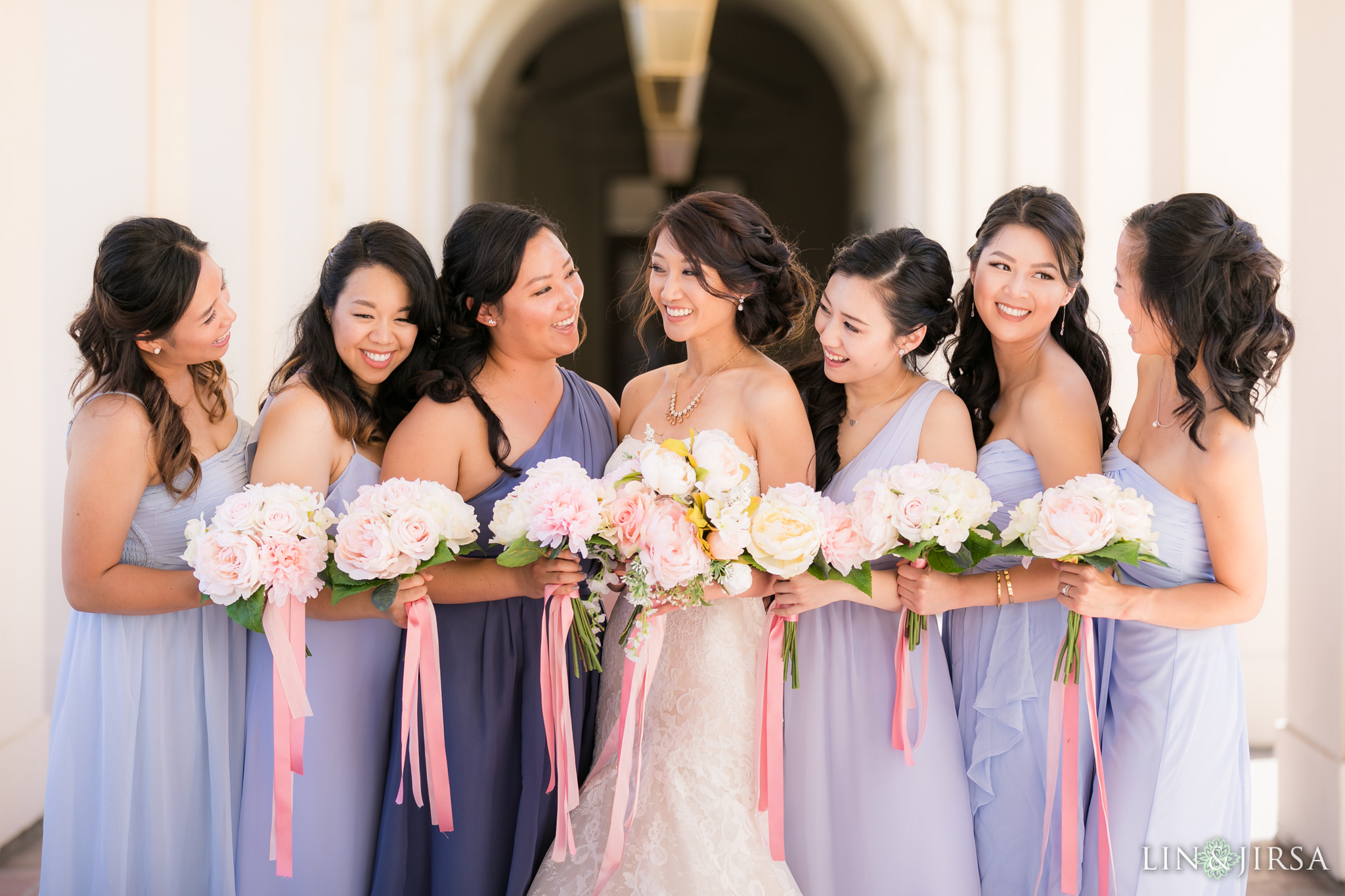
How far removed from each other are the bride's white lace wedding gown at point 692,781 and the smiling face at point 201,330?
58.8 inches

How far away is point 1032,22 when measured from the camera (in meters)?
7.55

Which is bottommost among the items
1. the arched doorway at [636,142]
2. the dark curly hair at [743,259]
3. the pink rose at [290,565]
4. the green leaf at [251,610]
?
the green leaf at [251,610]

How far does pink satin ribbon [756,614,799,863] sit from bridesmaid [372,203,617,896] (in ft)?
1.99

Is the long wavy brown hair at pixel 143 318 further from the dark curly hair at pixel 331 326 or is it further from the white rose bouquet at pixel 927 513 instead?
the white rose bouquet at pixel 927 513

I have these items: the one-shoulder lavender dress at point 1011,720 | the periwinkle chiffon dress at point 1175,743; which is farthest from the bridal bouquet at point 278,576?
the periwinkle chiffon dress at point 1175,743

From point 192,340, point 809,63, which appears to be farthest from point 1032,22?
point 809,63

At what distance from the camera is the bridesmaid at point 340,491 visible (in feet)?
9.51

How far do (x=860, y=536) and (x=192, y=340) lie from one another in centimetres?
198

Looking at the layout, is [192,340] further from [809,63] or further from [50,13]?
[809,63]

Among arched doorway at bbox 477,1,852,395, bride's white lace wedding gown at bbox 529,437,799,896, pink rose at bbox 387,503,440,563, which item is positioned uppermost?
arched doorway at bbox 477,1,852,395

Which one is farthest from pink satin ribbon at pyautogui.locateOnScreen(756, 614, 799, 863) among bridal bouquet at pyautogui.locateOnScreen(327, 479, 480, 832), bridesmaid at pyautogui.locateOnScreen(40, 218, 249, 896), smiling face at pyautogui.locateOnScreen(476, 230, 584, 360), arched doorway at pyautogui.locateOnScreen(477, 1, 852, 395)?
arched doorway at pyautogui.locateOnScreen(477, 1, 852, 395)

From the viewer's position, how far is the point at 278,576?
248cm

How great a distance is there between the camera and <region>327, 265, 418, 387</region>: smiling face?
3.08 m

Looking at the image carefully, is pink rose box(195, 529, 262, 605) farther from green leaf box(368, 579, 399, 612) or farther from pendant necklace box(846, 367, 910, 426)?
pendant necklace box(846, 367, 910, 426)
